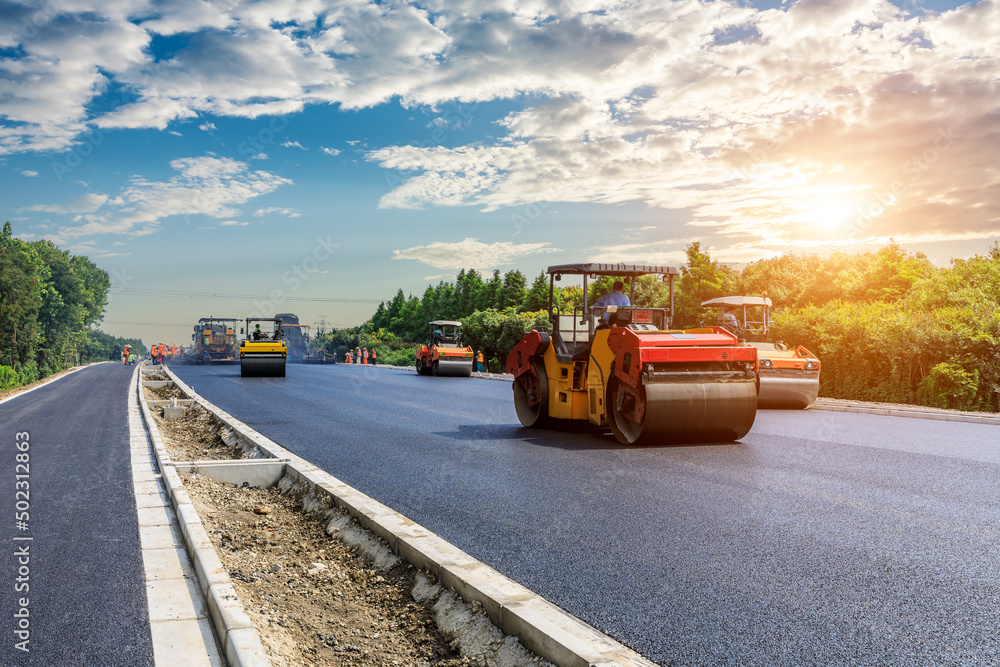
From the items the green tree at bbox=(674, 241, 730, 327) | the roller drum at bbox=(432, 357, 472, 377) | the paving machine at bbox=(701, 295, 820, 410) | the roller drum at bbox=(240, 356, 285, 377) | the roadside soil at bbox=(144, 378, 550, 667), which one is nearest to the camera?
the roadside soil at bbox=(144, 378, 550, 667)

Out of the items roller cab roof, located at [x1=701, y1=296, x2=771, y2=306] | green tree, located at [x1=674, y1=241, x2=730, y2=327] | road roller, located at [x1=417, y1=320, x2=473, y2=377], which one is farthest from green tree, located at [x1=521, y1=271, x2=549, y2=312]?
roller cab roof, located at [x1=701, y1=296, x2=771, y2=306]

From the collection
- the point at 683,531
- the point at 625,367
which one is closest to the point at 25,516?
the point at 683,531

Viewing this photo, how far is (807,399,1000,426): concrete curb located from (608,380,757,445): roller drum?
611 cm

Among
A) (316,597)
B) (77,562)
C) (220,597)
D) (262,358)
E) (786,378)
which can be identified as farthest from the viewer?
(262,358)

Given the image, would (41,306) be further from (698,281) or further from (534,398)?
(534,398)

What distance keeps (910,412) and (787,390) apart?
2351 mm

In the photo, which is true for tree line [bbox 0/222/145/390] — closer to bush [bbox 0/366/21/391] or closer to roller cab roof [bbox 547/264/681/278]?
bush [bbox 0/366/21/391]

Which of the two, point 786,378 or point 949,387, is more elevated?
point 786,378

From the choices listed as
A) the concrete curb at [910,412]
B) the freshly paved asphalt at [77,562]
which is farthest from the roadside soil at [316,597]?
the concrete curb at [910,412]

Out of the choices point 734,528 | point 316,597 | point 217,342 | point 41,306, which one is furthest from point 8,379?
point 41,306

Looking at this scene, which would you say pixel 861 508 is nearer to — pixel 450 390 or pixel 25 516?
pixel 25 516

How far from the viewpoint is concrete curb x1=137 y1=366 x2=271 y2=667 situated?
10.5 feet

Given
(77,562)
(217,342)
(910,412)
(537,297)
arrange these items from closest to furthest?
(77,562), (910,412), (217,342), (537,297)

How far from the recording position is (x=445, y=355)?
1211 inches
